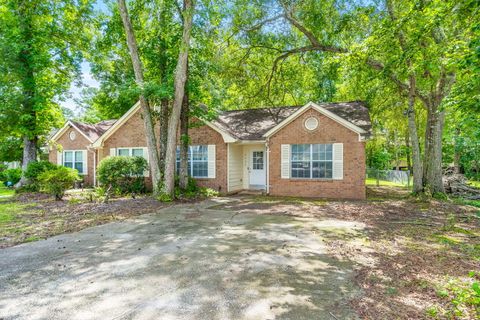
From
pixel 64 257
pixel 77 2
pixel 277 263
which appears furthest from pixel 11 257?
pixel 77 2

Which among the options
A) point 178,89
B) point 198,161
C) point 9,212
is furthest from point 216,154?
point 9,212

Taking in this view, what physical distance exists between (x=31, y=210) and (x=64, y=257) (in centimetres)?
637

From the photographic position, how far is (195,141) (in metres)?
15.0

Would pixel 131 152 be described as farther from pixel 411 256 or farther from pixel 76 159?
pixel 411 256

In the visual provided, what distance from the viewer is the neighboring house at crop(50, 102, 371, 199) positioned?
40.6 ft

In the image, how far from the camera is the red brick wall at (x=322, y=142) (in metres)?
12.2

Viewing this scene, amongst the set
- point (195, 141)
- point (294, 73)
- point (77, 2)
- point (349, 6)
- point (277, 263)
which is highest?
point (77, 2)

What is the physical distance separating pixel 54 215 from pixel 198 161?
7369 millimetres

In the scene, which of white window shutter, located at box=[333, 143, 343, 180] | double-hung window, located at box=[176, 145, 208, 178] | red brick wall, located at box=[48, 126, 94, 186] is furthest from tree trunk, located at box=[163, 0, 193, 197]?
red brick wall, located at box=[48, 126, 94, 186]

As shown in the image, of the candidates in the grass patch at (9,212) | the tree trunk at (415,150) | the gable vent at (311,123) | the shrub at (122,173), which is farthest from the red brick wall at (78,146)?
the tree trunk at (415,150)

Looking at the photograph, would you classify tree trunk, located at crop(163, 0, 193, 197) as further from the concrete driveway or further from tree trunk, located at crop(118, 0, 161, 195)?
the concrete driveway

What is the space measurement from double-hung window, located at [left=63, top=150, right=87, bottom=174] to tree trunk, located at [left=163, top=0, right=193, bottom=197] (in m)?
10.6

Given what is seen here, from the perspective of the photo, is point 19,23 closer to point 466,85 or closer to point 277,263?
point 277,263

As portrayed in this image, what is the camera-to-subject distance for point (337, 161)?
12469 mm
